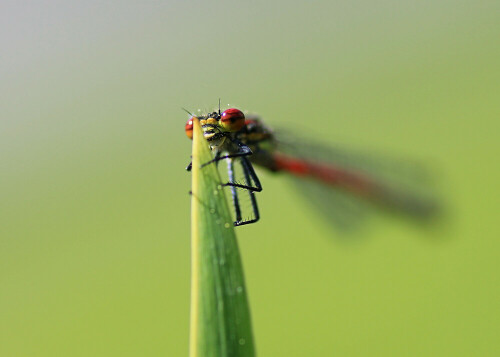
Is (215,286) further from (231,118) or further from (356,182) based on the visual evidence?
(356,182)

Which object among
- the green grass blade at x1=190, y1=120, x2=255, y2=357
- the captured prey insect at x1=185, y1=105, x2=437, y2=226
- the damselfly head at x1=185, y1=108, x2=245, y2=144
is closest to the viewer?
the green grass blade at x1=190, y1=120, x2=255, y2=357

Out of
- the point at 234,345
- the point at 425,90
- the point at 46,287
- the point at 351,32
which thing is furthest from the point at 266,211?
the point at 234,345

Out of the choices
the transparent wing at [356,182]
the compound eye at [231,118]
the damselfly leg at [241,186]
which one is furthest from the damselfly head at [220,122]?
the transparent wing at [356,182]

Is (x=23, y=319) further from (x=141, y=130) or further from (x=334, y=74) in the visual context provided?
(x=334, y=74)

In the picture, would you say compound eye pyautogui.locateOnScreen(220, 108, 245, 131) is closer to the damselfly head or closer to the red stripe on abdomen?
the damselfly head

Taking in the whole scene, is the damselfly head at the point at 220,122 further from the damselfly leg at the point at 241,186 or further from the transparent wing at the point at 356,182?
the transparent wing at the point at 356,182

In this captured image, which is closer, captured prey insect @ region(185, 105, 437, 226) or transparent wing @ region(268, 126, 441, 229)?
captured prey insect @ region(185, 105, 437, 226)

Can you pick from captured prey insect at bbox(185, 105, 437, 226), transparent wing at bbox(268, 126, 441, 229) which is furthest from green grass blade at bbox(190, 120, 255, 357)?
transparent wing at bbox(268, 126, 441, 229)
